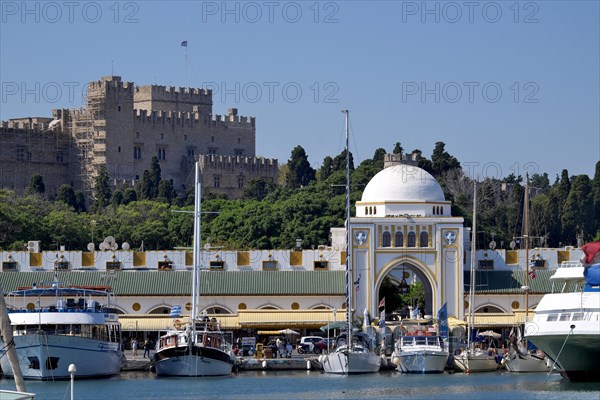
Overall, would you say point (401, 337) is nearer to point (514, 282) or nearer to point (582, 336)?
point (582, 336)

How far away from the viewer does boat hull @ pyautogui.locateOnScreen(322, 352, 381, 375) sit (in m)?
71.5

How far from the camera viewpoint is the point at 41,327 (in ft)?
228

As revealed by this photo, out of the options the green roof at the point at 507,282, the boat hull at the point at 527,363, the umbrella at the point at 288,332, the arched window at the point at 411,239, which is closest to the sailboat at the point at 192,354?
the boat hull at the point at 527,363

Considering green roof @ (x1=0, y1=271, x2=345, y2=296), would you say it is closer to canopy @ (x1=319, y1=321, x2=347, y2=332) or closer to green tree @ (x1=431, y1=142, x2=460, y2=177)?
canopy @ (x1=319, y1=321, x2=347, y2=332)

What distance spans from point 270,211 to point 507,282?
42882mm

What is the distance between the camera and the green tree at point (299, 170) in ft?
518

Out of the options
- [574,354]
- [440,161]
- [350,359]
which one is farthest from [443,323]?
[440,161]

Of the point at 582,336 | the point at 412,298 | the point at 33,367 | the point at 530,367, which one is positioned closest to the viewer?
the point at 582,336

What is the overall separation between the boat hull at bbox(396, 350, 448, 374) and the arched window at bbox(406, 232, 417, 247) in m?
18.4

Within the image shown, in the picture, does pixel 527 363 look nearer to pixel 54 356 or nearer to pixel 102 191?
pixel 54 356

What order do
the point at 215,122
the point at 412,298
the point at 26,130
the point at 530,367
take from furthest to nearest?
the point at 215,122, the point at 26,130, the point at 412,298, the point at 530,367

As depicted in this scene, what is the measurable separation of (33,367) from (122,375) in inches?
204

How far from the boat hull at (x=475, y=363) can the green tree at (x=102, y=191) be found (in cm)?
8396

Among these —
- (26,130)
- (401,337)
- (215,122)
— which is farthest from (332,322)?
(215,122)
